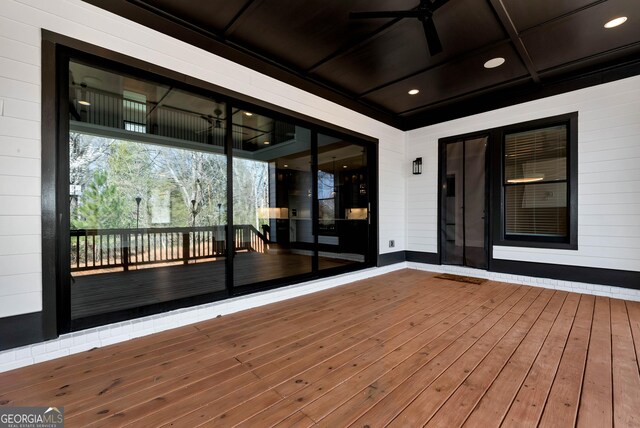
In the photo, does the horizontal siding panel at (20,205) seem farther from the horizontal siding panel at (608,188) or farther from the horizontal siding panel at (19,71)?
the horizontal siding panel at (608,188)

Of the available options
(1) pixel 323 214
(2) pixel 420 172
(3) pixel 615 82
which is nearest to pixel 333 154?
(1) pixel 323 214

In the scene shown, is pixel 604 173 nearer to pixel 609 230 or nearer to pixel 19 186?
pixel 609 230

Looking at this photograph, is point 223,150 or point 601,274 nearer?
point 223,150

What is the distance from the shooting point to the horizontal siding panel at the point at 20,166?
76.6 inches

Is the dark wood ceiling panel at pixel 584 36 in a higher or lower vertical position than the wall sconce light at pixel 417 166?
higher

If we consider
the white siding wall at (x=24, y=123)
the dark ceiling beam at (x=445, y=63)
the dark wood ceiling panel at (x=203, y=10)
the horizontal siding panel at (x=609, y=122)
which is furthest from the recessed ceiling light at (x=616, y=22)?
the white siding wall at (x=24, y=123)

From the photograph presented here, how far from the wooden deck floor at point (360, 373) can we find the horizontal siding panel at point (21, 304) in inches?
16.2

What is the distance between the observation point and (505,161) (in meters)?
4.63

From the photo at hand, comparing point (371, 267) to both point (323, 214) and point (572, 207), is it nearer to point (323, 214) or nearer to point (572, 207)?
point (323, 214)

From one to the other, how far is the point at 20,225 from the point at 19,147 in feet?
1.88

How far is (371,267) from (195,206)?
319cm

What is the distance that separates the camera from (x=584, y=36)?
3051 mm

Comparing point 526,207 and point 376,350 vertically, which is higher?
point 526,207

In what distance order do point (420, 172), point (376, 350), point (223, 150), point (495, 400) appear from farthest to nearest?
point (420, 172) → point (223, 150) → point (376, 350) → point (495, 400)
